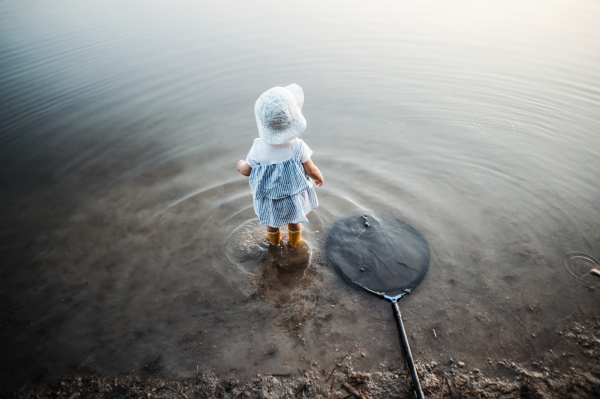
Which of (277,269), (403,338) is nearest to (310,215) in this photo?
(277,269)

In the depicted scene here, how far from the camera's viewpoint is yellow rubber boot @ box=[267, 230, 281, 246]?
10.8 ft

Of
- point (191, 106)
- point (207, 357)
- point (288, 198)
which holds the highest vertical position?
point (288, 198)

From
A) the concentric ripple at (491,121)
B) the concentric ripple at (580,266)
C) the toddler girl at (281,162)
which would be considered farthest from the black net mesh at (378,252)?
the concentric ripple at (491,121)

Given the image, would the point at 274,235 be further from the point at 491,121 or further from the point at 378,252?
the point at 491,121

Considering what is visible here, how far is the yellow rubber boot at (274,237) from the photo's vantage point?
3305mm

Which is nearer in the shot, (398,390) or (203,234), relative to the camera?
(398,390)

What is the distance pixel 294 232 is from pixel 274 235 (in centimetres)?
21

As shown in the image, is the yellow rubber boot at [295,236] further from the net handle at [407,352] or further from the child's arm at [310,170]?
the net handle at [407,352]

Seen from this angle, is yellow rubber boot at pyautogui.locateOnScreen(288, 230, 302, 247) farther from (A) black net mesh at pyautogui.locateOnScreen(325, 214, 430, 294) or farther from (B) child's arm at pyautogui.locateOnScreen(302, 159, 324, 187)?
(B) child's arm at pyautogui.locateOnScreen(302, 159, 324, 187)

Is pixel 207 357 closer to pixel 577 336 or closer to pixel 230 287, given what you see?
pixel 230 287

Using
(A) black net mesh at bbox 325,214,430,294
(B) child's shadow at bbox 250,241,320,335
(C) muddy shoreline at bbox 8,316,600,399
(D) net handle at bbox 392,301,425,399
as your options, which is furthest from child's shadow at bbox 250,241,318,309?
(D) net handle at bbox 392,301,425,399

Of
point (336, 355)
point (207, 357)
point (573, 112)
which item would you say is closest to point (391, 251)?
point (336, 355)

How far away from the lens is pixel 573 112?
5.45 meters

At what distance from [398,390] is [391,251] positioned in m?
1.31
